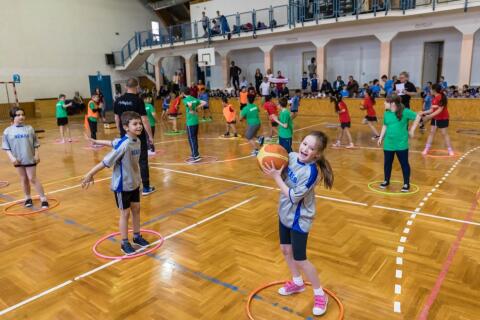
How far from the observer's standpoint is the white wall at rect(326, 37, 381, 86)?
818 inches

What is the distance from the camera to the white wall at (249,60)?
25641 mm

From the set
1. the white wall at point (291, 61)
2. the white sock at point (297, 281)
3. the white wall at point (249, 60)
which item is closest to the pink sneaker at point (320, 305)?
the white sock at point (297, 281)

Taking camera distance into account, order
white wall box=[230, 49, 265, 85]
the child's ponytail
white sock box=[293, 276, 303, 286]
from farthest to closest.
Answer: white wall box=[230, 49, 265, 85]
white sock box=[293, 276, 303, 286]
the child's ponytail

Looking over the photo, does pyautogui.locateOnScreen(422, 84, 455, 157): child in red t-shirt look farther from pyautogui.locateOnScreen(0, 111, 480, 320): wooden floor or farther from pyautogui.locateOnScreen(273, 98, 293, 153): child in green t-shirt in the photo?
pyautogui.locateOnScreen(273, 98, 293, 153): child in green t-shirt

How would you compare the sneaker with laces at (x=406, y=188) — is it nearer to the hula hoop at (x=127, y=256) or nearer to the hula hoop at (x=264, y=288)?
the hula hoop at (x=264, y=288)

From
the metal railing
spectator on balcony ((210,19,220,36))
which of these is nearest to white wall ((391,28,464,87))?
the metal railing

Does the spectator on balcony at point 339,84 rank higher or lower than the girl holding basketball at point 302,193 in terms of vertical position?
higher

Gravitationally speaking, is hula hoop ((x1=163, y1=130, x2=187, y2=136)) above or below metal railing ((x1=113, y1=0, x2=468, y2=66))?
below

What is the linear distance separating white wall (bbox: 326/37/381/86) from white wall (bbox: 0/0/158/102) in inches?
605

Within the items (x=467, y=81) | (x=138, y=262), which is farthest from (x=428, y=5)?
(x=138, y=262)

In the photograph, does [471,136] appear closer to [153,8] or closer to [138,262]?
[138,262]

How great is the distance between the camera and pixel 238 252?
174 inches

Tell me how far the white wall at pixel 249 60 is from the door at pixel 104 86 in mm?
9176

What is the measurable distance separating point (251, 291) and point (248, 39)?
20.5m
